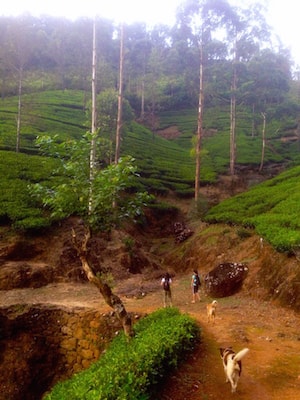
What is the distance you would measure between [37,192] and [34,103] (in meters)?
41.6

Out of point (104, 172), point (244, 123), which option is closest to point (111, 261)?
point (104, 172)

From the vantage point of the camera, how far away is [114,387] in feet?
21.3

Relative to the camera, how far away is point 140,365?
7.38 m

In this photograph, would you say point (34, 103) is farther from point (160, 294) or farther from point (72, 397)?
point (72, 397)

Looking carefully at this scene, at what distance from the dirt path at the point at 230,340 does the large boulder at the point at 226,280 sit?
1.68 feet

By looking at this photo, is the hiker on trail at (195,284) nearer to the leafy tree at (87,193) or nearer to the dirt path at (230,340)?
the dirt path at (230,340)

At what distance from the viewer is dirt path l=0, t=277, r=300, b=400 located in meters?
7.76

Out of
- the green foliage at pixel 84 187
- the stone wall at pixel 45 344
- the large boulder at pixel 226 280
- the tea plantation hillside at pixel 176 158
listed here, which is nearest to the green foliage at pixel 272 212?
the tea plantation hillside at pixel 176 158

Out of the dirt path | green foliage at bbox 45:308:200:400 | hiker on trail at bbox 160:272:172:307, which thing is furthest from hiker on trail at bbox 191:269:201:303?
green foliage at bbox 45:308:200:400

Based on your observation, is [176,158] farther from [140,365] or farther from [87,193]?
[140,365]

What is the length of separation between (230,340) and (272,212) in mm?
11483

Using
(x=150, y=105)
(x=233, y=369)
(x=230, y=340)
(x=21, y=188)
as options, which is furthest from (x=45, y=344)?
(x=150, y=105)

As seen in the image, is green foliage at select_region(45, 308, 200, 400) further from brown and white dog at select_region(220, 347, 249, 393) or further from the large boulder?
the large boulder

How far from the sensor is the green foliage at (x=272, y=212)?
16.2m
